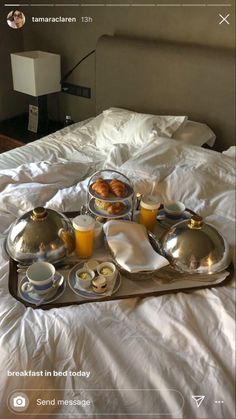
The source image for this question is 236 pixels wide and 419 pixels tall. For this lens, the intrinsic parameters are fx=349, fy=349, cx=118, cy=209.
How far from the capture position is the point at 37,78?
1.81m

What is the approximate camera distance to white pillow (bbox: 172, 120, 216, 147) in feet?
4.89

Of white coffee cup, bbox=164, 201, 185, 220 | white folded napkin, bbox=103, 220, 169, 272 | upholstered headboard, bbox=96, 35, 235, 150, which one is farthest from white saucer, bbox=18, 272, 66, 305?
upholstered headboard, bbox=96, 35, 235, 150

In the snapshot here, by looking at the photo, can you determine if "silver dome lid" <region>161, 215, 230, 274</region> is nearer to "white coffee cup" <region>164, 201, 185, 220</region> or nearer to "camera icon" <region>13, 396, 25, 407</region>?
"white coffee cup" <region>164, 201, 185, 220</region>

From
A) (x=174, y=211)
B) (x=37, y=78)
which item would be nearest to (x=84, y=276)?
(x=174, y=211)

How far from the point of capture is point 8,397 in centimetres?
57

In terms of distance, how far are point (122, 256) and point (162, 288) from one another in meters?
0.11

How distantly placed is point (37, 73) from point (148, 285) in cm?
144

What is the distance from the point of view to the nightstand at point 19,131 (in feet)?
6.24

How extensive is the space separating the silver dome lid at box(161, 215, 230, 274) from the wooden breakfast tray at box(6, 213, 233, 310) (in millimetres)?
19

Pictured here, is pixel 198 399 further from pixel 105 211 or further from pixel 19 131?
pixel 19 131

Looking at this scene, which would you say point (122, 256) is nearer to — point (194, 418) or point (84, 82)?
point (194, 418)

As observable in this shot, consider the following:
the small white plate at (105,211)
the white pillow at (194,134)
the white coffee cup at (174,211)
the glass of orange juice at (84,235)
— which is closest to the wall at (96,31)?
the white pillow at (194,134)

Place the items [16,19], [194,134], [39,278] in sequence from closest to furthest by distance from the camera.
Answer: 1. [39,278]
2. [194,134]
3. [16,19]

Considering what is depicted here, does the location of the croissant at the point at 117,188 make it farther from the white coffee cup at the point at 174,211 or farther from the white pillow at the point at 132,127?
the white pillow at the point at 132,127
